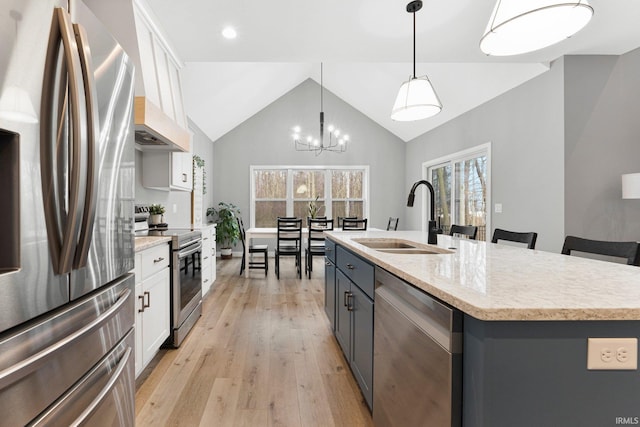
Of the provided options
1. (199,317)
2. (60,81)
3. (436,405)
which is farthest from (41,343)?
(199,317)

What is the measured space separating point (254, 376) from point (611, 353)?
192 centimetres

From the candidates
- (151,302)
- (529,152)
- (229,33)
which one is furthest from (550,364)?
(529,152)

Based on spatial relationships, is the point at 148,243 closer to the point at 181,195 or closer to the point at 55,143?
the point at 55,143

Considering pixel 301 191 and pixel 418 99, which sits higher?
pixel 418 99

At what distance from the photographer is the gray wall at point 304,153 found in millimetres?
7332

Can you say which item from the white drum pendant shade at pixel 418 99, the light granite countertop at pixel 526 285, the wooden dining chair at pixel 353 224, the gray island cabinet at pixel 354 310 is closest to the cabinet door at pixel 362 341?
the gray island cabinet at pixel 354 310

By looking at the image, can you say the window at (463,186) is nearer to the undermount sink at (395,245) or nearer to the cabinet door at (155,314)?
the undermount sink at (395,245)

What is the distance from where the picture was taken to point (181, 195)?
4.87m

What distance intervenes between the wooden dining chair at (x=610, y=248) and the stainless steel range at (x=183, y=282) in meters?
2.67

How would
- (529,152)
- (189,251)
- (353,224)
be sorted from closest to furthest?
(189,251) → (529,152) → (353,224)

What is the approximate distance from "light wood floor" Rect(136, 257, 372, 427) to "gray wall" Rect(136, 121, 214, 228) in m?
1.44

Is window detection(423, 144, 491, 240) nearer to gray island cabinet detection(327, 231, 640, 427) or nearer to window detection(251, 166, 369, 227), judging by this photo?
window detection(251, 166, 369, 227)

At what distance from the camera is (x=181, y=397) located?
6.22 ft

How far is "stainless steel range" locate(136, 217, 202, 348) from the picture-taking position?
2545 millimetres
